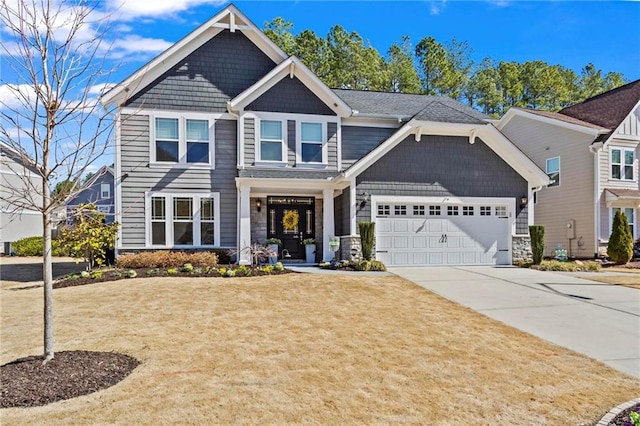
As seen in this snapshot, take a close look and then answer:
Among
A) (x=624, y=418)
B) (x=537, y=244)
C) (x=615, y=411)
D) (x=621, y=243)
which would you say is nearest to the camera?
(x=624, y=418)

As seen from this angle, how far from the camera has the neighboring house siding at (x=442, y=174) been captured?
14.7m

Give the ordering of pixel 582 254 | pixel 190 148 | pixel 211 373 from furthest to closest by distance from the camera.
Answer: pixel 582 254
pixel 190 148
pixel 211 373

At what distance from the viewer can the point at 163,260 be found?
1403 centimetres

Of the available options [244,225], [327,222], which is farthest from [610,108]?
[244,225]

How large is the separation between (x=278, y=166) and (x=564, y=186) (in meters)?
14.3

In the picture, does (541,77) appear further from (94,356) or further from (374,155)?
(94,356)

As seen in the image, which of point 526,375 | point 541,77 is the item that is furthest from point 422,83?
point 526,375

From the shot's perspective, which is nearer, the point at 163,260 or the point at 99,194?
the point at 99,194

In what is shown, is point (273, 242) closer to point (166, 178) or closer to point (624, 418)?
point (166, 178)

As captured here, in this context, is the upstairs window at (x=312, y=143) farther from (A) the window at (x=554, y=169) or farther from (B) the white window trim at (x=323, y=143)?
(A) the window at (x=554, y=169)

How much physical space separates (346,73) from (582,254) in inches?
791

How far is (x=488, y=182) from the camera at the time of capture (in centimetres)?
1559

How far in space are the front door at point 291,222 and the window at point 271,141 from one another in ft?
5.46

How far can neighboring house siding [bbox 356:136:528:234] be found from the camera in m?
14.7
